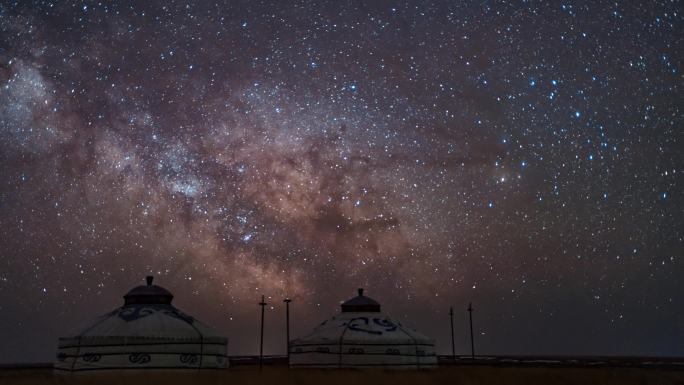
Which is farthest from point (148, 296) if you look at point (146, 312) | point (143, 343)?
point (143, 343)

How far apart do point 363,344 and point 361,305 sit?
264cm

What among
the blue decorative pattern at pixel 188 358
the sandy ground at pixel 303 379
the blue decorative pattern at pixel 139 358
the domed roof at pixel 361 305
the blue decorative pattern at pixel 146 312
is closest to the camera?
the sandy ground at pixel 303 379

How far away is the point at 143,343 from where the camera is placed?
738 inches

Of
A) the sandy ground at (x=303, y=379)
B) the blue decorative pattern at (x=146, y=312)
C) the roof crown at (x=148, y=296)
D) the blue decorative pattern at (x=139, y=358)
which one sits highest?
the roof crown at (x=148, y=296)

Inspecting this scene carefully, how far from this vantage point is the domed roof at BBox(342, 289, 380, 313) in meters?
26.1

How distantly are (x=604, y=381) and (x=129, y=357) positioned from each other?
46.4ft

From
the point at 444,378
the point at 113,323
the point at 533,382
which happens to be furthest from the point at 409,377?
the point at 113,323

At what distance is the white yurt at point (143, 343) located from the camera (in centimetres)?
1873

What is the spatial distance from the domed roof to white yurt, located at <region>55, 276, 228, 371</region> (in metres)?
6.78

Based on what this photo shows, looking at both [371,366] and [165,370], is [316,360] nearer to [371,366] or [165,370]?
[371,366]

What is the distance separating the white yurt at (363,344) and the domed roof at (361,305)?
0.04 m

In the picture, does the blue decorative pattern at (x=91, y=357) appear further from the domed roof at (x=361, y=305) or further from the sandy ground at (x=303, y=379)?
the domed roof at (x=361, y=305)

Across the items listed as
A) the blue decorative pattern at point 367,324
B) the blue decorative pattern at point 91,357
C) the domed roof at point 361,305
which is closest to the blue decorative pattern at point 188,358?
the blue decorative pattern at point 91,357

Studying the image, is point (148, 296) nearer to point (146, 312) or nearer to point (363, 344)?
point (146, 312)
